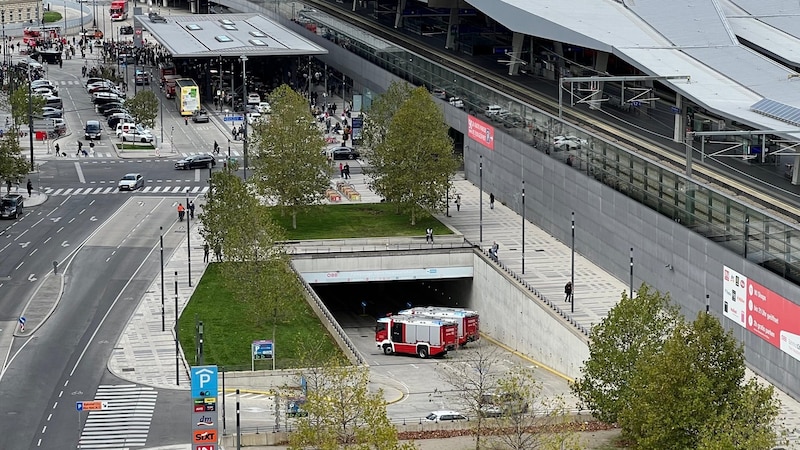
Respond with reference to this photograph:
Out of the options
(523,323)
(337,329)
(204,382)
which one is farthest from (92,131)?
(204,382)

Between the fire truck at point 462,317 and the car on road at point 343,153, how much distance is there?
40.4 metres

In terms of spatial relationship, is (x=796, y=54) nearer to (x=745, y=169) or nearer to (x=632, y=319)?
(x=745, y=169)

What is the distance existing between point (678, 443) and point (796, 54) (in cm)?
6455

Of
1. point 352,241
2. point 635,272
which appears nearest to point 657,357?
point 635,272

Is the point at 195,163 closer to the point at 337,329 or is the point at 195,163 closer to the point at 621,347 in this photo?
the point at 337,329

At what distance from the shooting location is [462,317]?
10375 cm

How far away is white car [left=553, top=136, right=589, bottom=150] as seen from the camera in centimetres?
11226

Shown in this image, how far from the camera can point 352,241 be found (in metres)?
115

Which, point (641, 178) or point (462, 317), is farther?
point (462, 317)

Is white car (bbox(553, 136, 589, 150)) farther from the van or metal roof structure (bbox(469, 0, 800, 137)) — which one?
the van

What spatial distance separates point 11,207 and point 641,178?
1871 inches

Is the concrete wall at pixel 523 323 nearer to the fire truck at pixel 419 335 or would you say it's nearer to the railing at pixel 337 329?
the fire truck at pixel 419 335

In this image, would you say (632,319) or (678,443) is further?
(632,319)

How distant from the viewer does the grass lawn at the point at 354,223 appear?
386 ft
